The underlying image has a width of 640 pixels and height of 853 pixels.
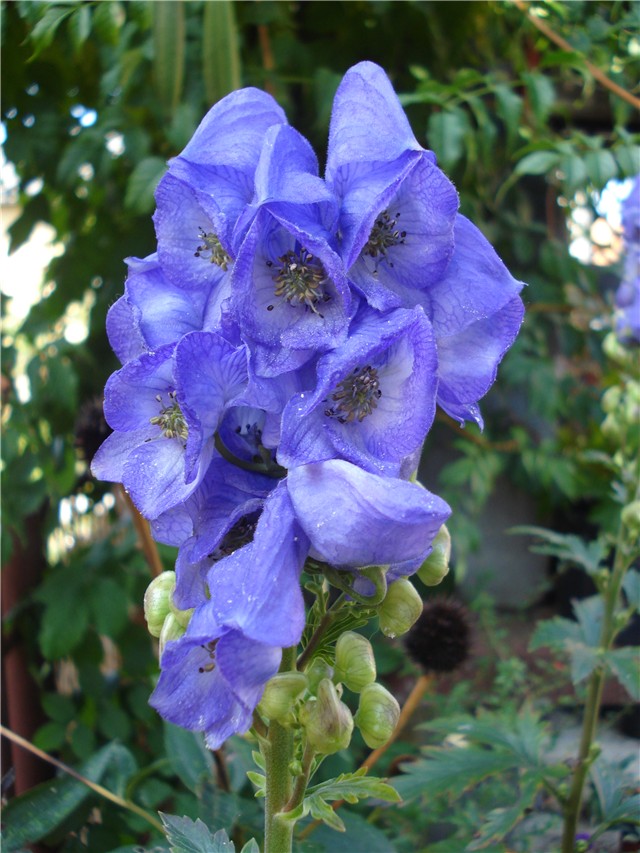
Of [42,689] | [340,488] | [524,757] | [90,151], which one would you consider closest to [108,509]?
[42,689]

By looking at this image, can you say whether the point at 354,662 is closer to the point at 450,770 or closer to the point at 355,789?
the point at 355,789

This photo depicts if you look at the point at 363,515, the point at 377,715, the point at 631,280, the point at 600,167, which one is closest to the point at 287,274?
the point at 363,515

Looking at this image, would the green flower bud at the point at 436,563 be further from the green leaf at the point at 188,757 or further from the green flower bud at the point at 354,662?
the green leaf at the point at 188,757

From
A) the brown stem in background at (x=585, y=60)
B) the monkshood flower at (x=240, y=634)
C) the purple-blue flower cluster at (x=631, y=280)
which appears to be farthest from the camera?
the purple-blue flower cluster at (x=631, y=280)

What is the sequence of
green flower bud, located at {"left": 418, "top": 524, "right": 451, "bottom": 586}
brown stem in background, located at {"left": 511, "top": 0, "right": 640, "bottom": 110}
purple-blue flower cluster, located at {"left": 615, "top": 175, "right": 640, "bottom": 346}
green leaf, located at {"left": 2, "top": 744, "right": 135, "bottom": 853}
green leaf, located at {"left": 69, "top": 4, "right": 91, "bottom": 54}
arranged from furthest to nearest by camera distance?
purple-blue flower cluster, located at {"left": 615, "top": 175, "right": 640, "bottom": 346}, brown stem in background, located at {"left": 511, "top": 0, "right": 640, "bottom": 110}, green leaf, located at {"left": 69, "top": 4, "right": 91, "bottom": 54}, green leaf, located at {"left": 2, "top": 744, "right": 135, "bottom": 853}, green flower bud, located at {"left": 418, "top": 524, "right": 451, "bottom": 586}

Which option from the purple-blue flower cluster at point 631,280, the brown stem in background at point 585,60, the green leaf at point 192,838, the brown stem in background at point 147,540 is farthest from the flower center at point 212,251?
the purple-blue flower cluster at point 631,280

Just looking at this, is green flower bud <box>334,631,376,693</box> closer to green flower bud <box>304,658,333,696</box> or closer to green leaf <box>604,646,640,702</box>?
green flower bud <box>304,658,333,696</box>

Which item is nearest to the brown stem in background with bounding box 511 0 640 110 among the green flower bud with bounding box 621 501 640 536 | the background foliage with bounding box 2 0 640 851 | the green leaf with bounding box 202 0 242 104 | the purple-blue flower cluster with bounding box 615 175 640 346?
the background foliage with bounding box 2 0 640 851

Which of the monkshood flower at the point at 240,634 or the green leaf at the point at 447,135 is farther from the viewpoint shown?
the green leaf at the point at 447,135

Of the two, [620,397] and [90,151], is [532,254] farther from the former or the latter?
[90,151]
